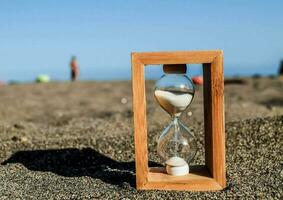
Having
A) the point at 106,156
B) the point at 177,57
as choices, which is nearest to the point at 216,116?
the point at 177,57

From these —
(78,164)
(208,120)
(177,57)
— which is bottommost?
(78,164)

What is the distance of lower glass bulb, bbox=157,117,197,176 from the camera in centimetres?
411

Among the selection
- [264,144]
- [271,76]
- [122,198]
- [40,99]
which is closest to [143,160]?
[122,198]

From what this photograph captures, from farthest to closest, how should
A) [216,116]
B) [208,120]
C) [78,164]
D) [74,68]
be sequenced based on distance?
[74,68]
[78,164]
[208,120]
[216,116]

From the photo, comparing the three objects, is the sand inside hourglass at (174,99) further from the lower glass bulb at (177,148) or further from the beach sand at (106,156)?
the beach sand at (106,156)

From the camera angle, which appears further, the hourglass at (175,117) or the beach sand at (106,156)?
the beach sand at (106,156)

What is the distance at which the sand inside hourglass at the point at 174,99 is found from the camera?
386 cm

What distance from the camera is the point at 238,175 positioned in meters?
4.41

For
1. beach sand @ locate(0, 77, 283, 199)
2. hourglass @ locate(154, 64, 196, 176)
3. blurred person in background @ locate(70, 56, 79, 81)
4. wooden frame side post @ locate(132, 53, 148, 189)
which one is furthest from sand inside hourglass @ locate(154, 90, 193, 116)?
blurred person in background @ locate(70, 56, 79, 81)

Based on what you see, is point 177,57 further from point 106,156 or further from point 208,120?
point 106,156

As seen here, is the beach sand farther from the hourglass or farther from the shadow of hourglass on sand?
the hourglass

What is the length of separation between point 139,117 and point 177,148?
484 mm

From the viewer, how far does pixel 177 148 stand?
166 inches

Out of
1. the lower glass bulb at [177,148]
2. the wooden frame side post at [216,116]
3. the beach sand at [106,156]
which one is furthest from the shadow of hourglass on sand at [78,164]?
the wooden frame side post at [216,116]
